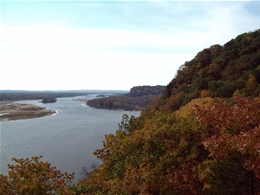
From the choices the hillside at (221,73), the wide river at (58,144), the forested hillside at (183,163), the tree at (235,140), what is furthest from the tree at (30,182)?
the hillside at (221,73)

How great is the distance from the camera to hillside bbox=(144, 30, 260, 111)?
90.8ft

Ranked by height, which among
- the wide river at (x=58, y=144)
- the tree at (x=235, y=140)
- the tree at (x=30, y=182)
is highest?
the tree at (x=235, y=140)

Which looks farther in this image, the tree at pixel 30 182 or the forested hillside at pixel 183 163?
the tree at pixel 30 182

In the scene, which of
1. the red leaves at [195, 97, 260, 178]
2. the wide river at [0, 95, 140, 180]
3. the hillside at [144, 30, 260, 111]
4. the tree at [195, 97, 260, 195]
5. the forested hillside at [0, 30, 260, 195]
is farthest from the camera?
the wide river at [0, 95, 140, 180]

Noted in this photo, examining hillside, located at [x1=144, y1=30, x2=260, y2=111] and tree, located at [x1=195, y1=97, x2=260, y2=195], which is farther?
hillside, located at [x1=144, y1=30, x2=260, y2=111]

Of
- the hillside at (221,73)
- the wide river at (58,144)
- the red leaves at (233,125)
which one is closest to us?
the red leaves at (233,125)

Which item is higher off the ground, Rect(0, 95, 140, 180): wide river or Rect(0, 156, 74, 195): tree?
Rect(0, 156, 74, 195): tree

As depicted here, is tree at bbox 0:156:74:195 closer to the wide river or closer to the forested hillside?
the forested hillside

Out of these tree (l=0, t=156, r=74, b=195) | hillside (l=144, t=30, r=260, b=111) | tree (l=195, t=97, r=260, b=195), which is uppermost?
hillside (l=144, t=30, r=260, b=111)

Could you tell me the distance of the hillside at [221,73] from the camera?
2769cm

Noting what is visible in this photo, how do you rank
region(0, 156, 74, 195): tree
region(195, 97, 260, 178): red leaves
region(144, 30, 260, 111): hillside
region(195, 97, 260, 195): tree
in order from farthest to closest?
1. region(144, 30, 260, 111): hillside
2. region(0, 156, 74, 195): tree
3. region(195, 97, 260, 178): red leaves
4. region(195, 97, 260, 195): tree

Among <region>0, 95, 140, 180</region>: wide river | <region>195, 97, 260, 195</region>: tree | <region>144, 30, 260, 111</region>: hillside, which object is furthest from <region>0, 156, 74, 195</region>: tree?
<region>144, 30, 260, 111</region>: hillside

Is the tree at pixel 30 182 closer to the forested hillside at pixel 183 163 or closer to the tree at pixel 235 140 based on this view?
the forested hillside at pixel 183 163

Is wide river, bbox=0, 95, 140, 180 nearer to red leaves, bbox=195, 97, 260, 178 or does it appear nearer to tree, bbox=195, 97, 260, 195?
tree, bbox=195, 97, 260, 195
